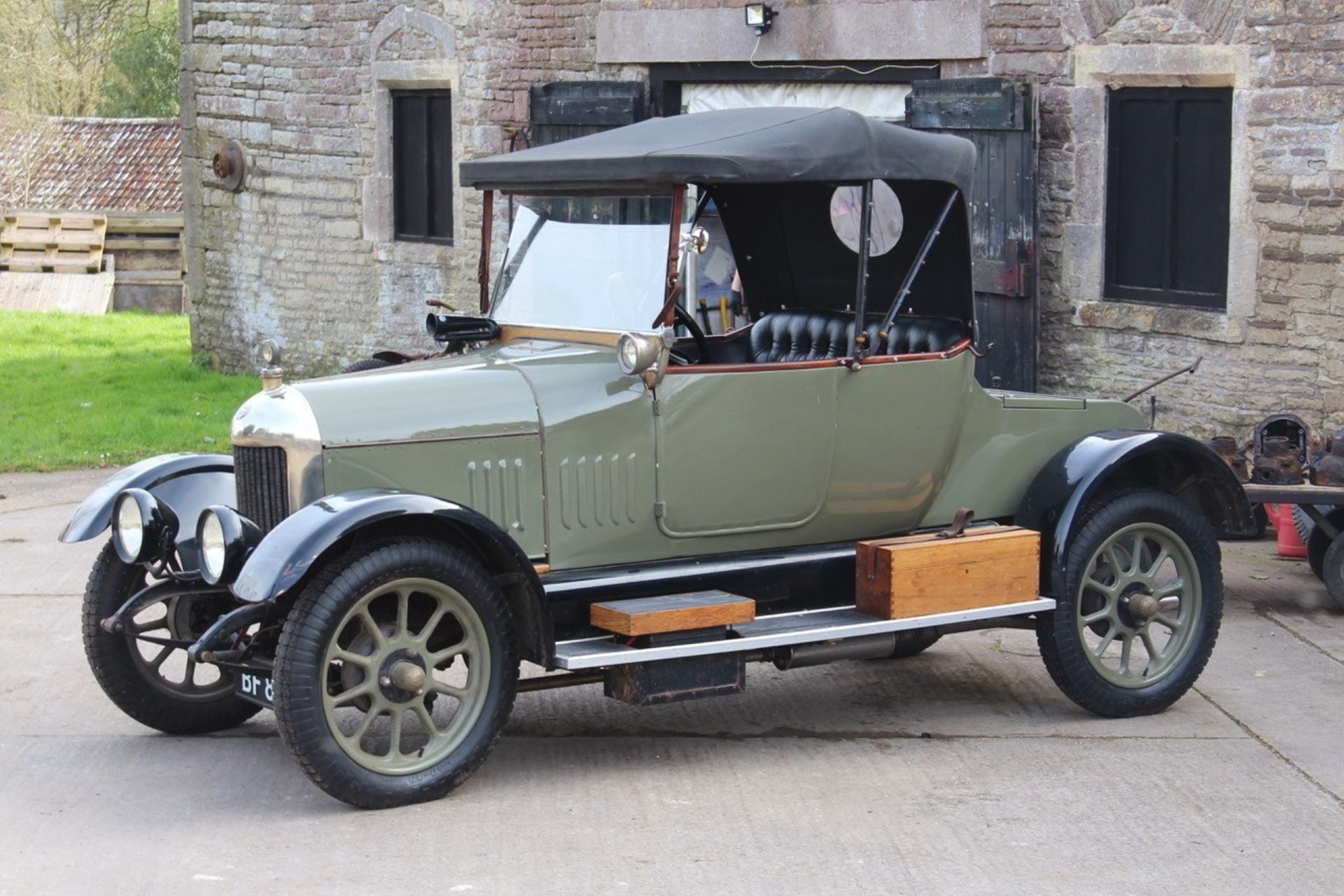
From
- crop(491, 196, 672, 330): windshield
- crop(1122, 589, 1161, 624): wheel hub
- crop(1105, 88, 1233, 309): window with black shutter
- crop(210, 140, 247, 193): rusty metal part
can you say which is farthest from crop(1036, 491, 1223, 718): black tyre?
crop(210, 140, 247, 193): rusty metal part

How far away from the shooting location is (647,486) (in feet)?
18.7

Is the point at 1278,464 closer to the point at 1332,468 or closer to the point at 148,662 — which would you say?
the point at 1332,468

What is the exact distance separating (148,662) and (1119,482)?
338cm

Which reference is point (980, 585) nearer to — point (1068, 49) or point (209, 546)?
point (209, 546)

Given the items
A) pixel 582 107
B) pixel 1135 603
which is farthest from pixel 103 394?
pixel 1135 603

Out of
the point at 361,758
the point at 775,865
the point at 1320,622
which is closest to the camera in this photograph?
the point at 775,865

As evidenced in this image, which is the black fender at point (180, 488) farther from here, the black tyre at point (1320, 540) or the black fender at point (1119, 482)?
the black tyre at point (1320, 540)

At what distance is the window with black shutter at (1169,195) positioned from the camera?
9.93 m

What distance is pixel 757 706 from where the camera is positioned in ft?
21.3

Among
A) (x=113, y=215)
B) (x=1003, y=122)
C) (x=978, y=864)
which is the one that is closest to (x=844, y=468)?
(x=978, y=864)

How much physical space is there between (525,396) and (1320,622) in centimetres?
403

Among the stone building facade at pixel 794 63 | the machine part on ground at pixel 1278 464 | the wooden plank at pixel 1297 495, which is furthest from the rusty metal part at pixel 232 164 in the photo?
the wooden plank at pixel 1297 495

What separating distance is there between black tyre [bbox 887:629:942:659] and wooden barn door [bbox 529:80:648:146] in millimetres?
5904

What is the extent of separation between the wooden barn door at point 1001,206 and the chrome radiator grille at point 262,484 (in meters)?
5.79
